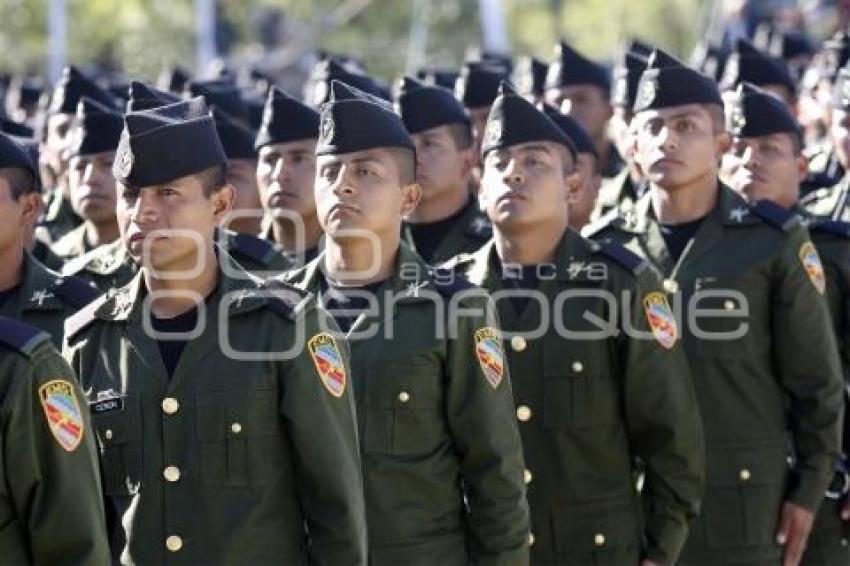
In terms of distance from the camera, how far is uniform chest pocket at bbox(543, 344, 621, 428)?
579 cm

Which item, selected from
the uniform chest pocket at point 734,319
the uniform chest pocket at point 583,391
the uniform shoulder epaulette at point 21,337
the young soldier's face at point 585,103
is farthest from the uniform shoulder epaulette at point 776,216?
the uniform shoulder epaulette at point 21,337

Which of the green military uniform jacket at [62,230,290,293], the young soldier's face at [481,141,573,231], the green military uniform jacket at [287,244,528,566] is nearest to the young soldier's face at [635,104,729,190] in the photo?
the young soldier's face at [481,141,573,231]

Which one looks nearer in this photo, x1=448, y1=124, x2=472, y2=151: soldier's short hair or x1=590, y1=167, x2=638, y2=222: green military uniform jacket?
x1=448, y1=124, x2=472, y2=151: soldier's short hair

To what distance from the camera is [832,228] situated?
7035mm

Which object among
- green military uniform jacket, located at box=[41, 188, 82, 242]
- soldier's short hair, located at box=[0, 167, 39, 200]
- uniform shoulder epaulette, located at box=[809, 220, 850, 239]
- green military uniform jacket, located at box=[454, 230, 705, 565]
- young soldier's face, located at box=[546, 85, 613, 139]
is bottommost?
green military uniform jacket, located at box=[454, 230, 705, 565]

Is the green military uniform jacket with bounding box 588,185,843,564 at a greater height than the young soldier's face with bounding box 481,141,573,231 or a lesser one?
lesser

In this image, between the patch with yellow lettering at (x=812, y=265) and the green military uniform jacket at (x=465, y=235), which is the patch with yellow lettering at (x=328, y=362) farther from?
the green military uniform jacket at (x=465, y=235)

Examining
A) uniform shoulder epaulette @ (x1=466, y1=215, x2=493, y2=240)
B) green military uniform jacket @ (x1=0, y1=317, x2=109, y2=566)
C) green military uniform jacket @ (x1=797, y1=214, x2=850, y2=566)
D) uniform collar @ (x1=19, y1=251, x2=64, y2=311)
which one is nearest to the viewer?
green military uniform jacket @ (x1=0, y1=317, x2=109, y2=566)

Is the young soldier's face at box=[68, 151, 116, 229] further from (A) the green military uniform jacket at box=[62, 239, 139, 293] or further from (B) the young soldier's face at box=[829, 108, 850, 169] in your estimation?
(B) the young soldier's face at box=[829, 108, 850, 169]

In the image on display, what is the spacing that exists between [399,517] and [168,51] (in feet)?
72.3

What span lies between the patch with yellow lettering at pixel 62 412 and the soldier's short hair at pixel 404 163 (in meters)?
1.64

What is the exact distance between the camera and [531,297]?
233 inches

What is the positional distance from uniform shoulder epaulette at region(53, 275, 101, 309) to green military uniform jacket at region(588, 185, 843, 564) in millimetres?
2080

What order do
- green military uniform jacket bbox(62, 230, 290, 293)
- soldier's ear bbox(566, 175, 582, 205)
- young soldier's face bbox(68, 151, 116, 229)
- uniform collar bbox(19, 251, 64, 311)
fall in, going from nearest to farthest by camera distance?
1. uniform collar bbox(19, 251, 64, 311)
2. soldier's ear bbox(566, 175, 582, 205)
3. green military uniform jacket bbox(62, 230, 290, 293)
4. young soldier's face bbox(68, 151, 116, 229)
